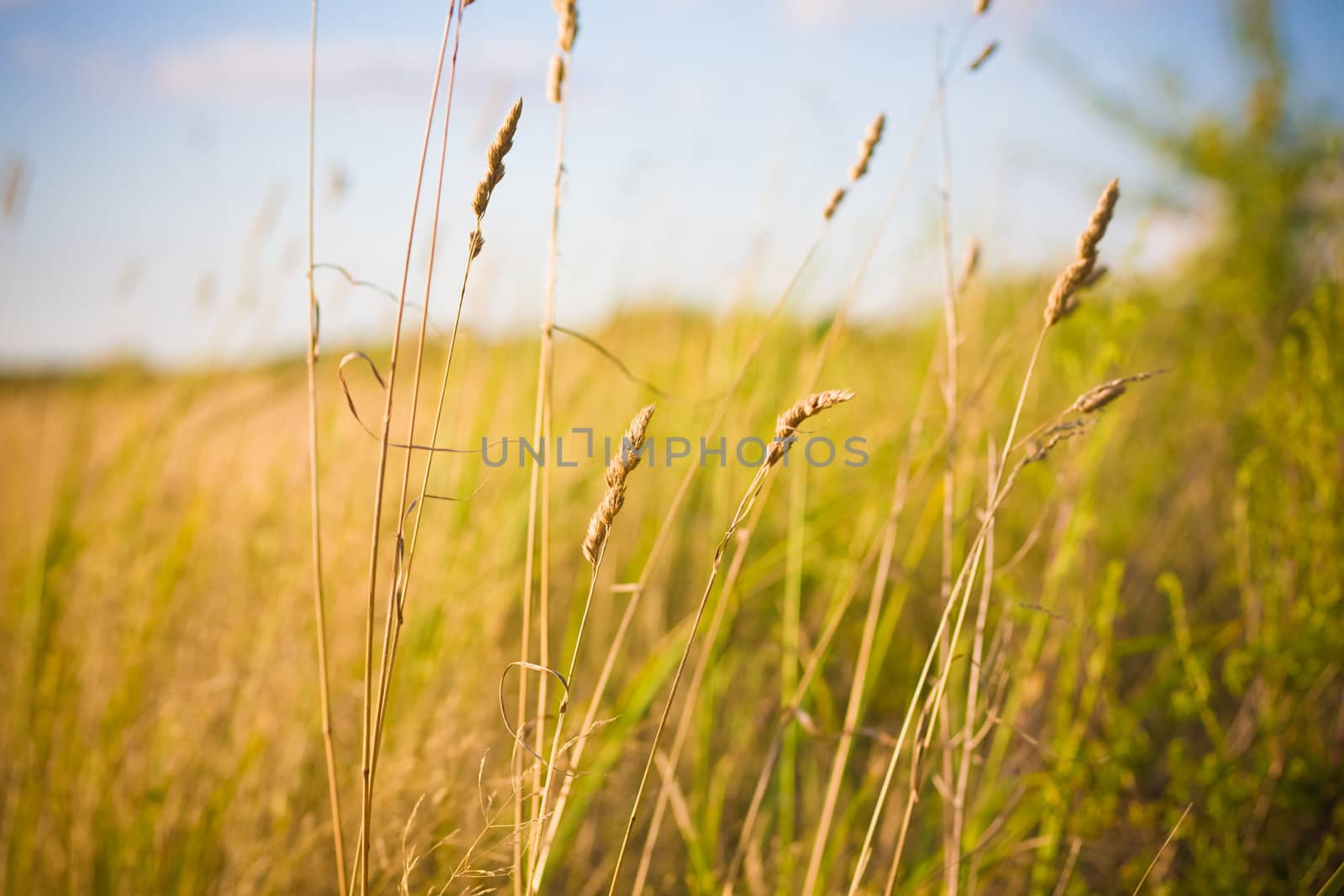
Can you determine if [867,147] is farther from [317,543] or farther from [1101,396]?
[317,543]

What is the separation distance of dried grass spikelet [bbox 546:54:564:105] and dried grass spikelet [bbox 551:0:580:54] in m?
0.02

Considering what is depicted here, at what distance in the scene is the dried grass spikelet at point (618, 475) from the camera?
52 centimetres

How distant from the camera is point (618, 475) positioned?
0.52m

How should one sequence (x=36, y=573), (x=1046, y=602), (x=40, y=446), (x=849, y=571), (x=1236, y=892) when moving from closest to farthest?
(x=1236, y=892) → (x=1046, y=602) → (x=849, y=571) → (x=36, y=573) → (x=40, y=446)

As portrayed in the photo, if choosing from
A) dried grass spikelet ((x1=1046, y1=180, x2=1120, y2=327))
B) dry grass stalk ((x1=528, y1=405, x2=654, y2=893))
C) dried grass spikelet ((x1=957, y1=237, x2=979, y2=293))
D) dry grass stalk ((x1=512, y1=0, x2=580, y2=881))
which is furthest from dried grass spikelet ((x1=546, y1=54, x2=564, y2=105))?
dried grass spikelet ((x1=957, y1=237, x2=979, y2=293))

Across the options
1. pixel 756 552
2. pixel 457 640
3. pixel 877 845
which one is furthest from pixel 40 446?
pixel 877 845

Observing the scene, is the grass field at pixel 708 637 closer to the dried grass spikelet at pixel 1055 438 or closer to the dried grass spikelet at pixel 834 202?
the dried grass spikelet at pixel 1055 438

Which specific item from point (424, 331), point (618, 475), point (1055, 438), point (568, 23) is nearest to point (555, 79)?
point (568, 23)

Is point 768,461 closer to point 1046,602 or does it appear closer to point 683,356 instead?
point 1046,602

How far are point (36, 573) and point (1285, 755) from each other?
2450 millimetres

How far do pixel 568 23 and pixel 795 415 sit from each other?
421 mm

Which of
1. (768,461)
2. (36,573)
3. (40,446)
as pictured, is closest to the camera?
(768,461)

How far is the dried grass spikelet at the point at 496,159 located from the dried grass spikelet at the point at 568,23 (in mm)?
118

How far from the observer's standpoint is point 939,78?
2.89 feet
